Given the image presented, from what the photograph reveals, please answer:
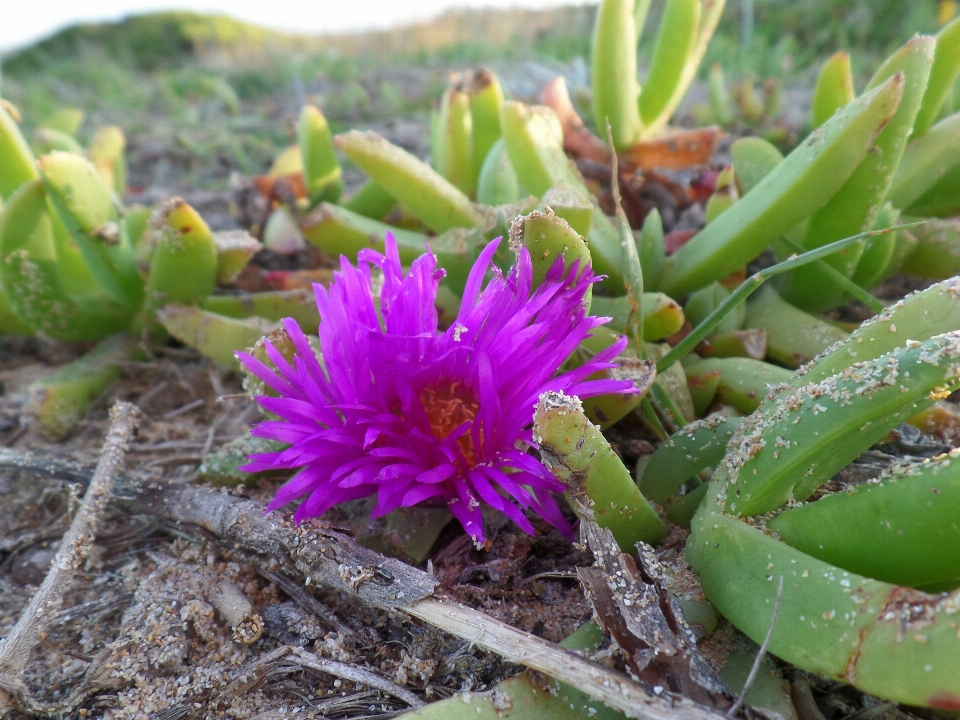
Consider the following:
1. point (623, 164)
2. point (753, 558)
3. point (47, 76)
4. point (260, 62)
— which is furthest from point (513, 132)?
point (47, 76)

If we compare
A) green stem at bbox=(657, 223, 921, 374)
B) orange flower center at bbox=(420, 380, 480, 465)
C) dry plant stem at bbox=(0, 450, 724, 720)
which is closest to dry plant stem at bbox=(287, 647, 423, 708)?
dry plant stem at bbox=(0, 450, 724, 720)

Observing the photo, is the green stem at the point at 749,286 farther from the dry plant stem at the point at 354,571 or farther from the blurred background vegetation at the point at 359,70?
the blurred background vegetation at the point at 359,70

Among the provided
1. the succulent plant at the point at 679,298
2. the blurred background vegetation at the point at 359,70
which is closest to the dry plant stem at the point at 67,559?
the succulent plant at the point at 679,298

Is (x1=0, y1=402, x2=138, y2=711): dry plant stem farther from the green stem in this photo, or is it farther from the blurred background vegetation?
the blurred background vegetation

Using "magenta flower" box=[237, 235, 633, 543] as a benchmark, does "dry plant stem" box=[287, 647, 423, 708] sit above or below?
below

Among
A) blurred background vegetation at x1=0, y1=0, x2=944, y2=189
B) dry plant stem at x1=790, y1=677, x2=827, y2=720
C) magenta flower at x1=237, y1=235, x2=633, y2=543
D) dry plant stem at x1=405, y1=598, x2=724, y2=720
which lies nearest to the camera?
dry plant stem at x1=405, y1=598, x2=724, y2=720

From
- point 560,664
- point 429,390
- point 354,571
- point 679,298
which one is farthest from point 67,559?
point 679,298

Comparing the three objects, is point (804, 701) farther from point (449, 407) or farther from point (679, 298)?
point (679, 298)
